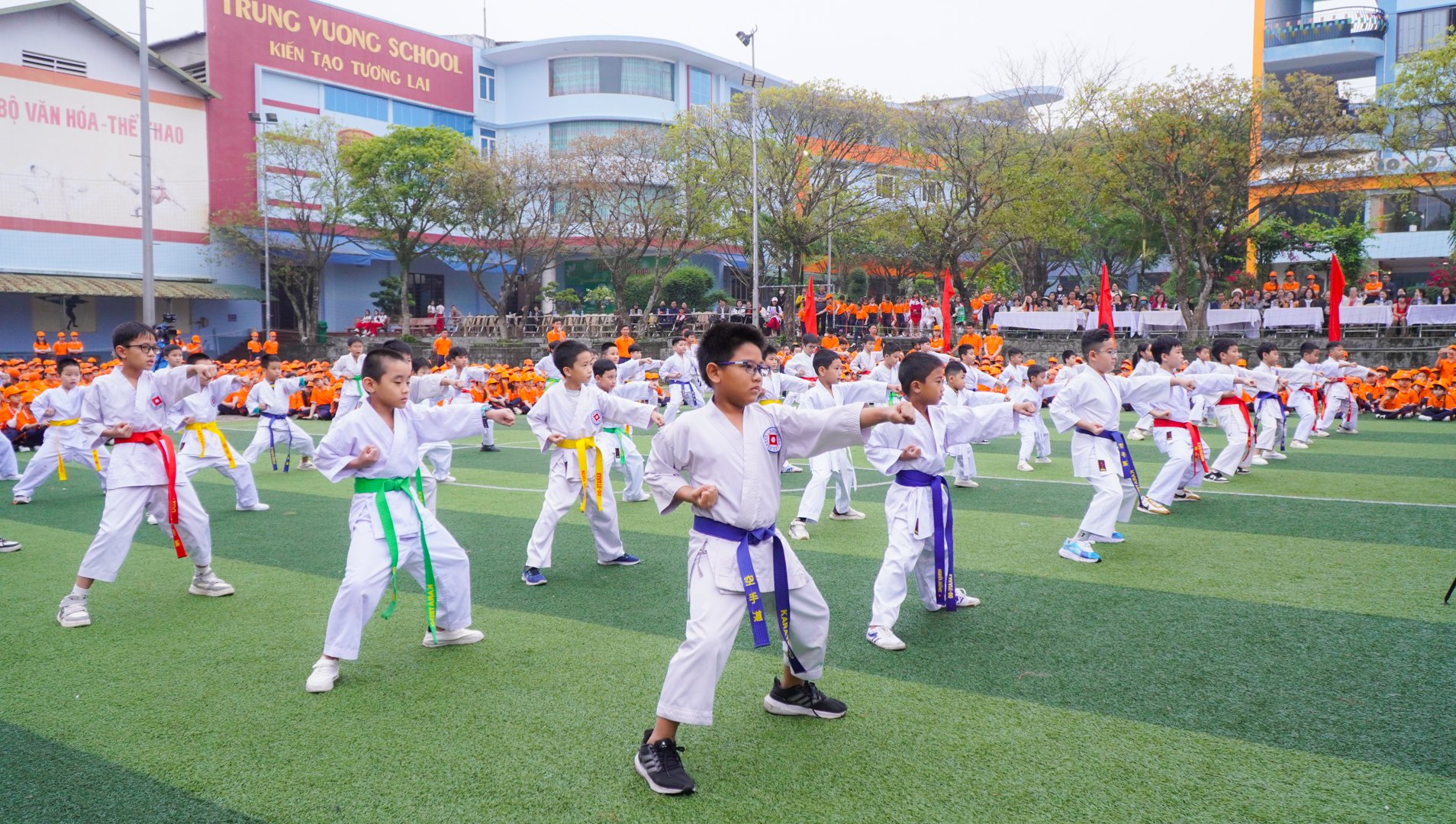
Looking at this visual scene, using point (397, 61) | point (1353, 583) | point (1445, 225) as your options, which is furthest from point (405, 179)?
point (1445, 225)

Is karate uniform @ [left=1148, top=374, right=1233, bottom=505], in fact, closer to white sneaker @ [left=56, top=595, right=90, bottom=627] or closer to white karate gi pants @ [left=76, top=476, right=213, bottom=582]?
white karate gi pants @ [left=76, top=476, right=213, bottom=582]

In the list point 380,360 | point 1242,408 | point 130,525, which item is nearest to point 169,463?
point 130,525

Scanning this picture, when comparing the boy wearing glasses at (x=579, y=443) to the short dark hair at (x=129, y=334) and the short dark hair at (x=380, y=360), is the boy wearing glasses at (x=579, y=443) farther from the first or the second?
the short dark hair at (x=129, y=334)

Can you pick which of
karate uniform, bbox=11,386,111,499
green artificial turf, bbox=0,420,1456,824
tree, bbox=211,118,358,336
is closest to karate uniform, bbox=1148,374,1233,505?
green artificial turf, bbox=0,420,1456,824

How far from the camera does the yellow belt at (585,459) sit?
705 cm

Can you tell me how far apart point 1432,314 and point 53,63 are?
38.4 m

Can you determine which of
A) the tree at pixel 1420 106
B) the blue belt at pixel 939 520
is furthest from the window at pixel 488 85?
the blue belt at pixel 939 520

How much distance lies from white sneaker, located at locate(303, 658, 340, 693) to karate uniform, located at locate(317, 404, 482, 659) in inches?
2.8

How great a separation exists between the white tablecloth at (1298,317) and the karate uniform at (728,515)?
77.7ft

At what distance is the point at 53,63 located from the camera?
29.6m

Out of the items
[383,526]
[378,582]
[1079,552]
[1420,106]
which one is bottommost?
[1079,552]

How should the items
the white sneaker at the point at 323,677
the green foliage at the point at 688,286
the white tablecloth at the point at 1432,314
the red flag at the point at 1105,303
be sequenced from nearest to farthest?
the white sneaker at the point at 323,677 < the red flag at the point at 1105,303 < the white tablecloth at the point at 1432,314 < the green foliage at the point at 688,286

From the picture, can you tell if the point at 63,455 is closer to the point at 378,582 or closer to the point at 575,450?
the point at 575,450

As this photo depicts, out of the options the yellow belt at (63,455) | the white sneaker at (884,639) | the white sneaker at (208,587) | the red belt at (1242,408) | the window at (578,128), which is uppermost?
the window at (578,128)
